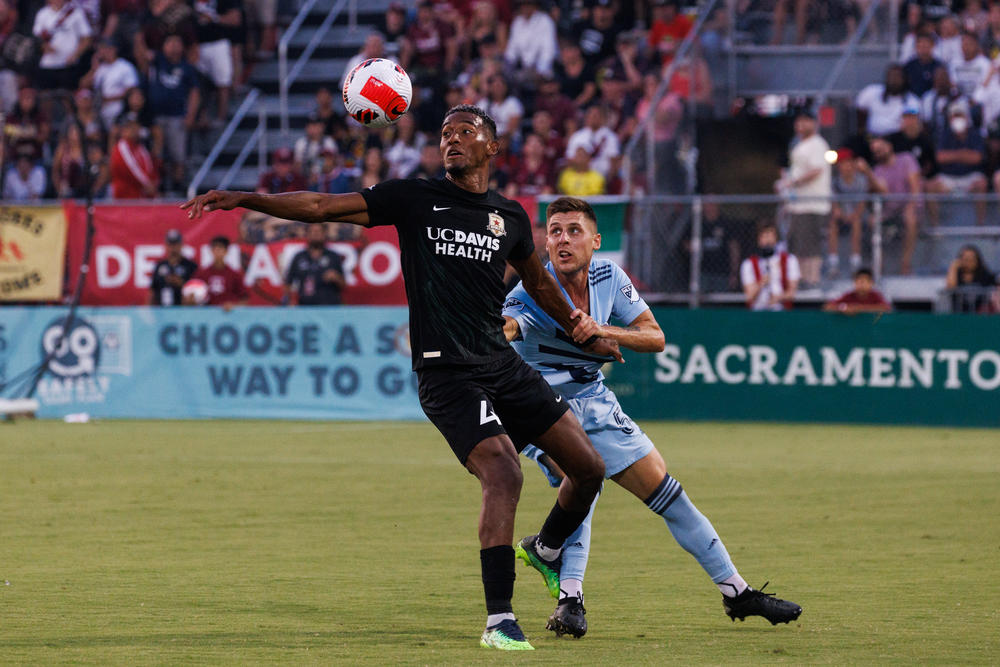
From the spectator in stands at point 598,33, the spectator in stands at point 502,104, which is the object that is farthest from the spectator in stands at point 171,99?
the spectator in stands at point 598,33

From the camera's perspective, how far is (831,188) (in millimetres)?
20469

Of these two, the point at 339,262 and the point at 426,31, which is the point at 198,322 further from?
the point at 426,31

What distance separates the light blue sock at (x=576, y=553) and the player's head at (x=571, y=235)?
113 cm

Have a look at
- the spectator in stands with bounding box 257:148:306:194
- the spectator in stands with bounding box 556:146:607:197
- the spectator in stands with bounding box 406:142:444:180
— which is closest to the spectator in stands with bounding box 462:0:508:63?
the spectator in stands with bounding box 406:142:444:180

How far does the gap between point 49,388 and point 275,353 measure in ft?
9.91

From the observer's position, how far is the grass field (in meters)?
6.88

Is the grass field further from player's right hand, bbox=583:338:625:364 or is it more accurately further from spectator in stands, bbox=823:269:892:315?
spectator in stands, bbox=823:269:892:315

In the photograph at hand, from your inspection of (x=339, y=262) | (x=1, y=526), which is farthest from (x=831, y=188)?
(x=1, y=526)

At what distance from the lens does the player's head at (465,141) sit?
6992mm

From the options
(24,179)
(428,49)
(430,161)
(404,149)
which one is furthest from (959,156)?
(24,179)

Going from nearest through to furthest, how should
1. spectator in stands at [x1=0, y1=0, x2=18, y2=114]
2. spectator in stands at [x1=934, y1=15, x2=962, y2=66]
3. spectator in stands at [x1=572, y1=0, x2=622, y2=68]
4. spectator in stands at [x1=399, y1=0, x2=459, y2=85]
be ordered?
spectator in stands at [x1=934, y1=15, x2=962, y2=66] < spectator in stands at [x1=572, y1=0, x2=622, y2=68] < spectator in stands at [x1=399, y1=0, x2=459, y2=85] < spectator in stands at [x1=0, y1=0, x2=18, y2=114]

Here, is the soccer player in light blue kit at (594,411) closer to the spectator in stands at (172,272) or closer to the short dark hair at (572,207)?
the short dark hair at (572,207)

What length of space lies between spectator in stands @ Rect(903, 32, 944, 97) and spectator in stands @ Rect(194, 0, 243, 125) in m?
12.2

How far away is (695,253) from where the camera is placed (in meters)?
19.6
